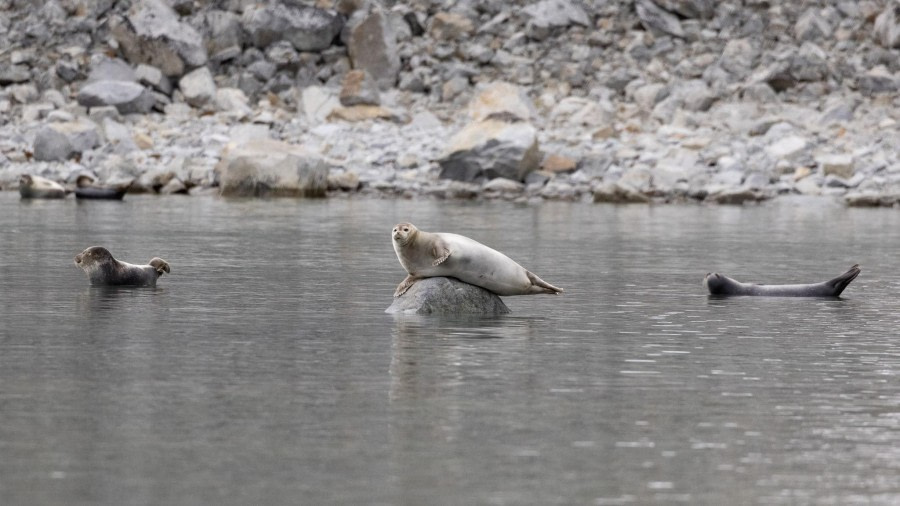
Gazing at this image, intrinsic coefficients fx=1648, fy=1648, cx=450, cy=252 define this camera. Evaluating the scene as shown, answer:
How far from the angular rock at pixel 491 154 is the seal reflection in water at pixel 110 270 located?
2949 cm

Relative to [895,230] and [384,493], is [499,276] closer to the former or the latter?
[384,493]

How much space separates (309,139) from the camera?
5341 centimetres

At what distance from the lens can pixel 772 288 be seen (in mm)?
17953

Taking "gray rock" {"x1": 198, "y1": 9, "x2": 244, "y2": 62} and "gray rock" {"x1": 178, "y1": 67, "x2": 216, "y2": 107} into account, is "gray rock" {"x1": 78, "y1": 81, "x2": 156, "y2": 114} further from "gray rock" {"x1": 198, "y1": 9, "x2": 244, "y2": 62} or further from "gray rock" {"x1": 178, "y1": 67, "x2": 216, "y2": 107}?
"gray rock" {"x1": 198, "y1": 9, "x2": 244, "y2": 62}

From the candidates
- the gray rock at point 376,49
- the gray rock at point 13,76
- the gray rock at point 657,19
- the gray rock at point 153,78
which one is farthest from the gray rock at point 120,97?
the gray rock at point 657,19

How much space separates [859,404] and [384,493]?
12.8 ft

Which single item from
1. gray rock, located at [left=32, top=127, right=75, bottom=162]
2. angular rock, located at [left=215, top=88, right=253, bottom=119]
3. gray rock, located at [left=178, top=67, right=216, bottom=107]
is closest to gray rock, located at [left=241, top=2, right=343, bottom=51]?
gray rock, located at [left=178, top=67, right=216, bottom=107]

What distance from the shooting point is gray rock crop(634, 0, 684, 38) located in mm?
65062

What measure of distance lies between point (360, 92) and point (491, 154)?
12.1m

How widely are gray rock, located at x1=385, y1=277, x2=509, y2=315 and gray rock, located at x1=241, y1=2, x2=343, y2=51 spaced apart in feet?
164

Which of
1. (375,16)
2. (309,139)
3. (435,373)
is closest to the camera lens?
(435,373)

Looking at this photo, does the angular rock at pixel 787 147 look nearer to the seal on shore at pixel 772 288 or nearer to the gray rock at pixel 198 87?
the gray rock at pixel 198 87

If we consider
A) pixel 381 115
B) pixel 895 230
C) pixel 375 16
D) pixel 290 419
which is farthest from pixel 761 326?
pixel 375 16

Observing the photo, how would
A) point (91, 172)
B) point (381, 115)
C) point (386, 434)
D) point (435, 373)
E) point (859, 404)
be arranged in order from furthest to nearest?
point (381, 115) < point (91, 172) < point (435, 373) < point (859, 404) < point (386, 434)
